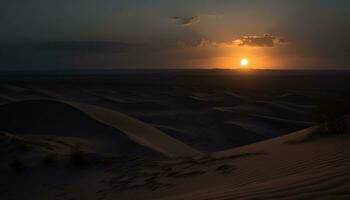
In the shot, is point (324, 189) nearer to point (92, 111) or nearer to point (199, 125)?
point (92, 111)

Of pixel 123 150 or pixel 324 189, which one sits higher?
pixel 324 189

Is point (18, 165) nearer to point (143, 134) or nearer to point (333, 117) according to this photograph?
point (333, 117)

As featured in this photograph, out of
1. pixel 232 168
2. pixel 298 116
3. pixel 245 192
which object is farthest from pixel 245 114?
pixel 245 192

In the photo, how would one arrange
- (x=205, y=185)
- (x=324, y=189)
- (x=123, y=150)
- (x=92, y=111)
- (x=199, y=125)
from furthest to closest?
(x=199, y=125) → (x=92, y=111) → (x=123, y=150) → (x=205, y=185) → (x=324, y=189)

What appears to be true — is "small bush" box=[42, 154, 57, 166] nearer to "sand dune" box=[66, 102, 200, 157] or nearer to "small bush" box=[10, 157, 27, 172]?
"small bush" box=[10, 157, 27, 172]

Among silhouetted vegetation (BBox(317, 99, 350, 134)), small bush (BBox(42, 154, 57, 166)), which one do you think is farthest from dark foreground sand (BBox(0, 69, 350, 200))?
silhouetted vegetation (BBox(317, 99, 350, 134))

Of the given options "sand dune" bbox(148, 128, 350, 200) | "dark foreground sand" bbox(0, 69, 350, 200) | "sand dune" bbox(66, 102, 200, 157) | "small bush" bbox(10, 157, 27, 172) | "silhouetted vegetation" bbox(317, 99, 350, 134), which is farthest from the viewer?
"sand dune" bbox(66, 102, 200, 157)

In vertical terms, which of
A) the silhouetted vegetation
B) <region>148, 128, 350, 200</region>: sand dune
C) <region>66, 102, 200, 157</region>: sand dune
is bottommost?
<region>66, 102, 200, 157</region>: sand dune
